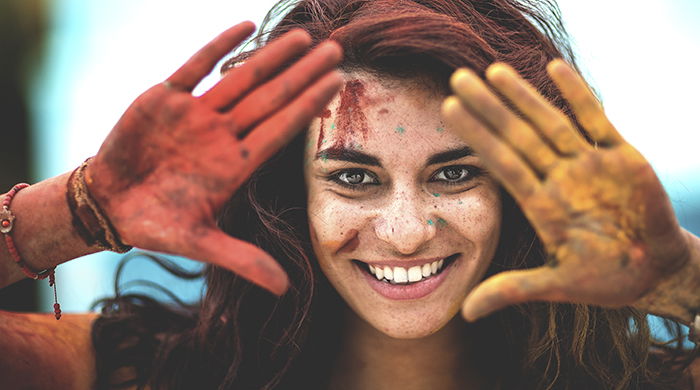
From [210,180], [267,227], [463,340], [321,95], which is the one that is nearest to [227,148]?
[210,180]

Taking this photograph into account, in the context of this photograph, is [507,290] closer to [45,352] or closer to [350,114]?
[350,114]

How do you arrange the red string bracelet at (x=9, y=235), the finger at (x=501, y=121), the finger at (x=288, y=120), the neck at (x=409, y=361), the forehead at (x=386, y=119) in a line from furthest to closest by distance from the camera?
1. the neck at (x=409, y=361)
2. the forehead at (x=386, y=119)
3. the red string bracelet at (x=9, y=235)
4. the finger at (x=288, y=120)
5. the finger at (x=501, y=121)

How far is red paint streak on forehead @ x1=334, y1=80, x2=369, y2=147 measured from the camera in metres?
1.94

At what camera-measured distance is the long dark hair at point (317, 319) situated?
2.13 m

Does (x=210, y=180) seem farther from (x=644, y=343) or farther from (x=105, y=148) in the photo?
(x=644, y=343)

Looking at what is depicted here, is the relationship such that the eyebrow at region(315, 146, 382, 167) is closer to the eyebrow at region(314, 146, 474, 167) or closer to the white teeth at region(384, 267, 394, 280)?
the eyebrow at region(314, 146, 474, 167)

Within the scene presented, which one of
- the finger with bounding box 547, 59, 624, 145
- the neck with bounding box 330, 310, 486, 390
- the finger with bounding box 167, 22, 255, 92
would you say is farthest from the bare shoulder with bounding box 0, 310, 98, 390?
the finger with bounding box 547, 59, 624, 145

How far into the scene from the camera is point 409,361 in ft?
7.52

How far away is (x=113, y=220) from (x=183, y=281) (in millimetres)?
1151

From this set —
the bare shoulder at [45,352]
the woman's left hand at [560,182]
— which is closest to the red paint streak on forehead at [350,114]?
the woman's left hand at [560,182]

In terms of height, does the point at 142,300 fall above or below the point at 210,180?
below

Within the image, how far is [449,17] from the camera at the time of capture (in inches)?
76.6

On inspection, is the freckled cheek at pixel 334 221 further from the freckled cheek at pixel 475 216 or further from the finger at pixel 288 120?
the finger at pixel 288 120

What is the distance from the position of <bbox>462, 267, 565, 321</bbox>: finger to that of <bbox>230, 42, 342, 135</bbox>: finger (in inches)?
21.1
